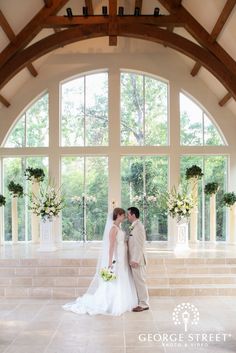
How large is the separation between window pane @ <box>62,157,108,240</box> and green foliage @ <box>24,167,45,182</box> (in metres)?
0.95

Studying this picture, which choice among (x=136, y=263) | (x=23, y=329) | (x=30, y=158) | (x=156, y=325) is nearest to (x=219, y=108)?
(x=30, y=158)

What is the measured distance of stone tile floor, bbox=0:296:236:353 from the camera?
4406 millimetres

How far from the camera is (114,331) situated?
16.3 feet

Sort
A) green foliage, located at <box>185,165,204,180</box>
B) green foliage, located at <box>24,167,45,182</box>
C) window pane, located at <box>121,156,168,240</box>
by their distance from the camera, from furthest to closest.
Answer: window pane, located at <box>121,156,168,240</box> → green foliage, located at <box>185,165,204,180</box> → green foliage, located at <box>24,167,45,182</box>

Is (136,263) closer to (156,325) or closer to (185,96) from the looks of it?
(156,325)

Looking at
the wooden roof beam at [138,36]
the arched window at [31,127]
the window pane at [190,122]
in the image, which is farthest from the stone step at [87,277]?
the arched window at [31,127]

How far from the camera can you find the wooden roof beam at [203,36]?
8617 millimetres

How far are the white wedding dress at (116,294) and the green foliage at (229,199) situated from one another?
5.79 metres

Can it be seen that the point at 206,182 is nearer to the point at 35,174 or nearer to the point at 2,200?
the point at 35,174

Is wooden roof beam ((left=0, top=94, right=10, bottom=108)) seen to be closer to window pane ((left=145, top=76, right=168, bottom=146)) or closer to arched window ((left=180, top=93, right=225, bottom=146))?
window pane ((left=145, top=76, right=168, bottom=146))

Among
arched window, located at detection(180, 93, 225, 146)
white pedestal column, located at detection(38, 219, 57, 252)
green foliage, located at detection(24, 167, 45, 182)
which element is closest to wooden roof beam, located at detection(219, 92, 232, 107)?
arched window, located at detection(180, 93, 225, 146)

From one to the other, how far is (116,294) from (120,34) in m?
5.48

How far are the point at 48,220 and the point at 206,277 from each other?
13.1 feet

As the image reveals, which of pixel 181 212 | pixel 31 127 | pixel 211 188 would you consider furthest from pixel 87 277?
pixel 31 127
